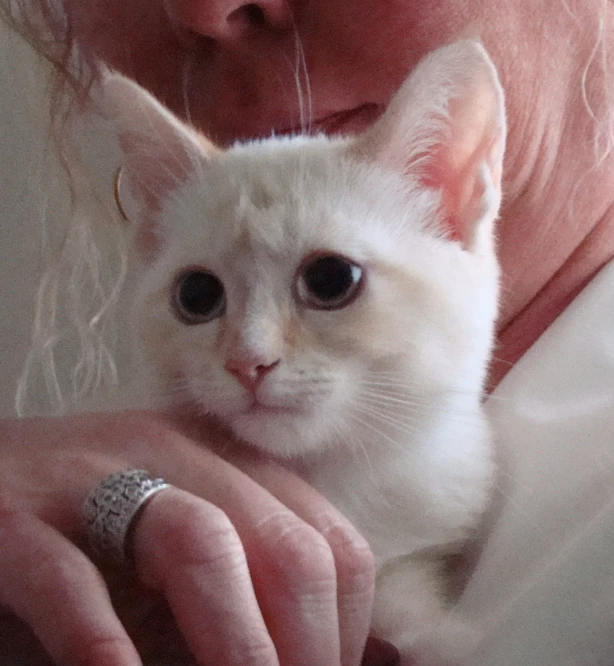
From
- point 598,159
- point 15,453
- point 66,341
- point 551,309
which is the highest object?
point 598,159

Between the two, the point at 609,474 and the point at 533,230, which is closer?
the point at 609,474

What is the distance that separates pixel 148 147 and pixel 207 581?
1.40 ft

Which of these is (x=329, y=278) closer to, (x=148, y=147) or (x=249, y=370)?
(x=249, y=370)

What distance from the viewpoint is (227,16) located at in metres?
0.71

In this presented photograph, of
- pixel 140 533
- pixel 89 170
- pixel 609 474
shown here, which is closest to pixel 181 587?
pixel 140 533

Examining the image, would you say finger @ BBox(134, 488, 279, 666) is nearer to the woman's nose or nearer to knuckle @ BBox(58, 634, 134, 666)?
knuckle @ BBox(58, 634, 134, 666)

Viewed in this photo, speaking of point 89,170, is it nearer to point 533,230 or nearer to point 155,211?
point 155,211

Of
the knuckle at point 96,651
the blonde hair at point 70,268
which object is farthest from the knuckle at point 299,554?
the blonde hair at point 70,268

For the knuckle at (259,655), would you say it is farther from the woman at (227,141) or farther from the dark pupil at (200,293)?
the dark pupil at (200,293)

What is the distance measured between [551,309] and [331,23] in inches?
15.6

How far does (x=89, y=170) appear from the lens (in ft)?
4.47

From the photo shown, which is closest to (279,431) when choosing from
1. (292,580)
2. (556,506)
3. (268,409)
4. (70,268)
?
(268,409)

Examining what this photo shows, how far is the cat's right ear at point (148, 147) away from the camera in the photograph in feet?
2.17

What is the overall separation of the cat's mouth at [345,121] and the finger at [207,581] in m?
0.48
